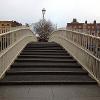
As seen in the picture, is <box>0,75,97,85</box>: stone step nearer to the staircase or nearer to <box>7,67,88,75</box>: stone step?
the staircase

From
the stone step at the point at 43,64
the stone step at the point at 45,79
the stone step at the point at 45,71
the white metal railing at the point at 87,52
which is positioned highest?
the white metal railing at the point at 87,52

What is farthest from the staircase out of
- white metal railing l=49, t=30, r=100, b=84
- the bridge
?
white metal railing l=49, t=30, r=100, b=84

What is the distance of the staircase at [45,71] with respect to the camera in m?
8.68

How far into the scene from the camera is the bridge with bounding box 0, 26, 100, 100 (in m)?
7.57

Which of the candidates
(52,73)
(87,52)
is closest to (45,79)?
(52,73)

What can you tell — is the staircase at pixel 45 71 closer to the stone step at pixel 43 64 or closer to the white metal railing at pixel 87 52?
the stone step at pixel 43 64

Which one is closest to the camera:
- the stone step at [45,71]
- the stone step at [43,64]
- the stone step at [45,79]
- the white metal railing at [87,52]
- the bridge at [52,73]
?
the bridge at [52,73]

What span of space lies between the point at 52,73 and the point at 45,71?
0.24 meters

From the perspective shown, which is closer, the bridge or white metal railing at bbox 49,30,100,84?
the bridge

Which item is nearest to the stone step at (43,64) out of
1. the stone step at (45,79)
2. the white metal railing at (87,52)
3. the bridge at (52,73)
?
the bridge at (52,73)

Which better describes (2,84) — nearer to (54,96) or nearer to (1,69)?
(1,69)

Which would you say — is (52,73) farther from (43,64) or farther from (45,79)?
(43,64)

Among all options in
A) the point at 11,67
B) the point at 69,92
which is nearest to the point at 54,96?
the point at 69,92

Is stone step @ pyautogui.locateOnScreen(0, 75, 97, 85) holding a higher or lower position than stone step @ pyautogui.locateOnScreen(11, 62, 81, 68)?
lower
